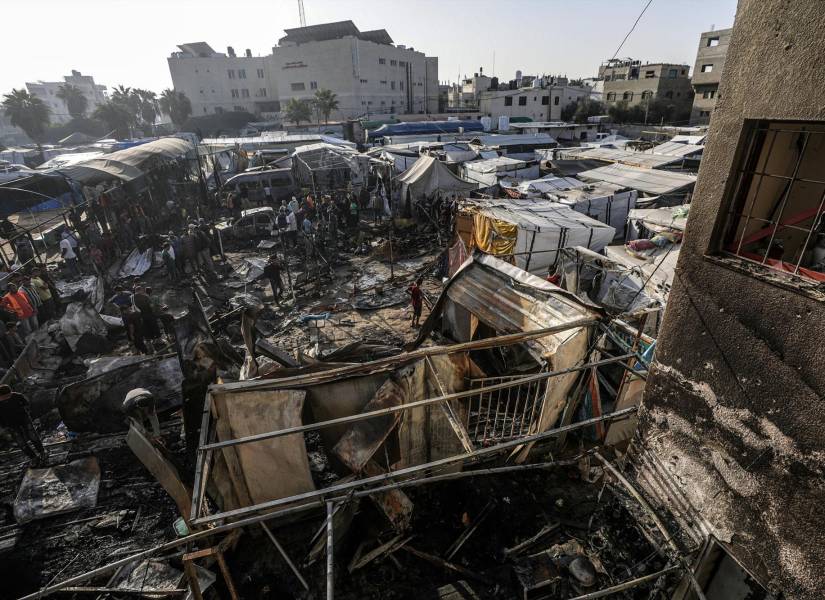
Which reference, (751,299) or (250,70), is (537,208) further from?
(250,70)

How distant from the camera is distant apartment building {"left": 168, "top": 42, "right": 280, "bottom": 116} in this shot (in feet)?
241

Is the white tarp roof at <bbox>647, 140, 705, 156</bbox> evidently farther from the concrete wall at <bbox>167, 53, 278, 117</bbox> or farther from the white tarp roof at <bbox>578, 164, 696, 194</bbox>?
the concrete wall at <bbox>167, 53, 278, 117</bbox>

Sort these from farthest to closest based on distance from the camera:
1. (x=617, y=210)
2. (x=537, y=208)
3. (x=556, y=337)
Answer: (x=617, y=210) → (x=537, y=208) → (x=556, y=337)

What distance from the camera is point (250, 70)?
244 ft

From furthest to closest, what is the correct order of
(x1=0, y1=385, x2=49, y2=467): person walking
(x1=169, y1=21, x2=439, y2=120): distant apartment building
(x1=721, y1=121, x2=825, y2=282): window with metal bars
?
(x1=169, y1=21, x2=439, y2=120): distant apartment building, (x1=0, y1=385, x2=49, y2=467): person walking, (x1=721, y1=121, x2=825, y2=282): window with metal bars

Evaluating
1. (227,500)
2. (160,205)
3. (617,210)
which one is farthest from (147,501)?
(160,205)

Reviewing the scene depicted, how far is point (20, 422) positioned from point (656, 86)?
70124 millimetres

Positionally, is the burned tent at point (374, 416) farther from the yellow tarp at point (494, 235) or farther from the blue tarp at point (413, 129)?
the blue tarp at point (413, 129)

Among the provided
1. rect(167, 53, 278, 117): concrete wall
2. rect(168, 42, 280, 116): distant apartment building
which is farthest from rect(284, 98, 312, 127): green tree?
rect(167, 53, 278, 117): concrete wall

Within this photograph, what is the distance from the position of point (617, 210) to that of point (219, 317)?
1587 cm

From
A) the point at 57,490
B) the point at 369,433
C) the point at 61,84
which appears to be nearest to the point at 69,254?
the point at 57,490

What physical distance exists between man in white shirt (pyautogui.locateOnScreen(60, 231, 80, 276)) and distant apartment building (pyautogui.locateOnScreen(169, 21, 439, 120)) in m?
56.5

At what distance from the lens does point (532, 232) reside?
12453 millimetres

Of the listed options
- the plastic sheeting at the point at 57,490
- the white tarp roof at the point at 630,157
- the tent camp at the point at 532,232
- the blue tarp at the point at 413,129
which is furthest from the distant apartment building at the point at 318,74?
the plastic sheeting at the point at 57,490
